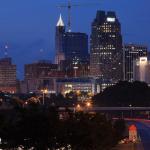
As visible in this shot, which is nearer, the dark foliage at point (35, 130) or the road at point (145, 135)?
the dark foliage at point (35, 130)

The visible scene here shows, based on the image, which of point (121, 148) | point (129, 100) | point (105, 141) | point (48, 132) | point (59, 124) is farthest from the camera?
point (129, 100)

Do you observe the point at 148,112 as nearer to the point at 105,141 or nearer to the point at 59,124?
the point at 105,141

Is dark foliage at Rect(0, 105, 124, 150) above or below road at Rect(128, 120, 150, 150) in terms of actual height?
above

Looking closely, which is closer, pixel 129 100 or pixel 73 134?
pixel 73 134

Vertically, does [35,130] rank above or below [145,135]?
above

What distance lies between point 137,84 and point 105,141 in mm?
122276

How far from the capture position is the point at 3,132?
41406mm

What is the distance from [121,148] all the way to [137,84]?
108 m

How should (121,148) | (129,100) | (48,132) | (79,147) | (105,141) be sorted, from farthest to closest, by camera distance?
1. (129,100)
2. (121,148)
3. (105,141)
4. (79,147)
5. (48,132)

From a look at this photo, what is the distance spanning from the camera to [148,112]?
6944 inches

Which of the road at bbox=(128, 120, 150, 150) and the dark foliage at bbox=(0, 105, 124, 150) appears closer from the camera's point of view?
the dark foliage at bbox=(0, 105, 124, 150)

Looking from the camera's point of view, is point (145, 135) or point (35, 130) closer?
point (35, 130)

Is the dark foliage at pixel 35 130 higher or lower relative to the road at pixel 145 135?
higher

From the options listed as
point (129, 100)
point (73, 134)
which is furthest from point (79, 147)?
point (129, 100)
